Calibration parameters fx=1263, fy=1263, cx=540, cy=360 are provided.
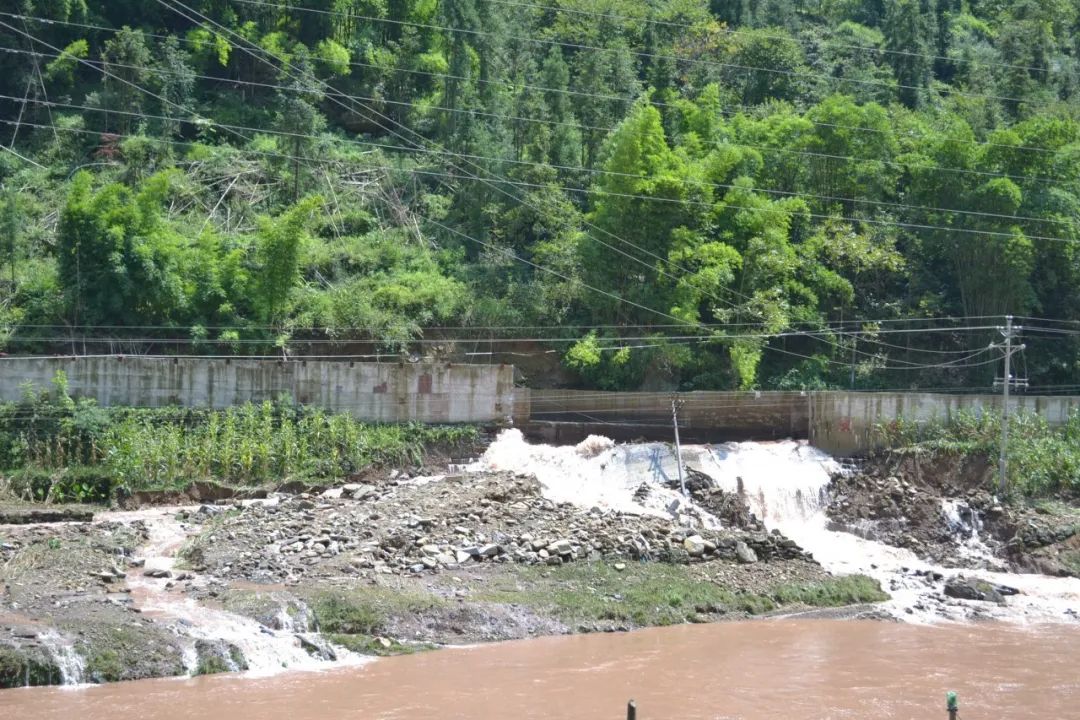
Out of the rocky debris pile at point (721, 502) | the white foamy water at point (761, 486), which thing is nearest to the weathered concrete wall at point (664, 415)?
the white foamy water at point (761, 486)

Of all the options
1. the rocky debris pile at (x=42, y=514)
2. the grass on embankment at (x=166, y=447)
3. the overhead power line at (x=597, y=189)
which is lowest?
the rocky debris pile at (x=42, y=514)

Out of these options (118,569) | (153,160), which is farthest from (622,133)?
(118,569)

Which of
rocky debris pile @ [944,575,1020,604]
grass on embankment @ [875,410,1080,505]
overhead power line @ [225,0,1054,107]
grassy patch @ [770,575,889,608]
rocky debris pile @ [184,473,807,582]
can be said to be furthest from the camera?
overhead power line @ [225,0,1054,107]

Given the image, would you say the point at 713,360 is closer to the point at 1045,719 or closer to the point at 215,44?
the point at 1045,719

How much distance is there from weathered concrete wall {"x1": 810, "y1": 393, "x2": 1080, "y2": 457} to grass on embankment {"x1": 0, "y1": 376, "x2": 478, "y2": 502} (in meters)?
10.5

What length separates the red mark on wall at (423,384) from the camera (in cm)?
2986

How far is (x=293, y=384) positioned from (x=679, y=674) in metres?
13.6

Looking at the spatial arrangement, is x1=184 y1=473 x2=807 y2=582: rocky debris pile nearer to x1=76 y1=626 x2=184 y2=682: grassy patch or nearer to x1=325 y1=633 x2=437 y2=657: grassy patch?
x1=325 y1=633 x2=437 y2=657: grassy patch

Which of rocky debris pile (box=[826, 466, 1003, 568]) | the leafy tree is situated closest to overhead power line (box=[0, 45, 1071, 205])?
the leafy tree

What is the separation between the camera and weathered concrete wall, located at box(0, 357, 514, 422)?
27.8 metres

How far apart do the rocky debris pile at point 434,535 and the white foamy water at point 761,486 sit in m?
1.60

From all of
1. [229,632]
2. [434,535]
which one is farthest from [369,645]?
[434,535]

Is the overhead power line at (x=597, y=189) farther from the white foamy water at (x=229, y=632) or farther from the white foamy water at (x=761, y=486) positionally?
the white foamy water at (x=229, y=632)

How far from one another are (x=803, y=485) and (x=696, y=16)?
25499 millimetres
